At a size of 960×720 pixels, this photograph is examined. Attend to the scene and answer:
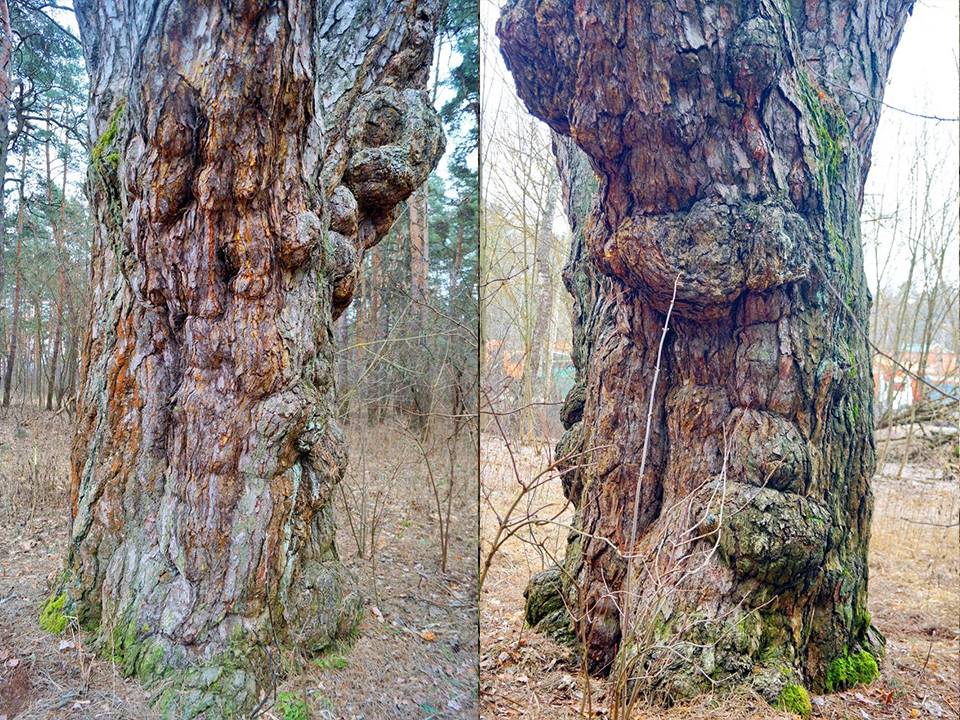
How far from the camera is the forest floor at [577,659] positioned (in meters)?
2.14

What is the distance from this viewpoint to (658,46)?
191 centimetres

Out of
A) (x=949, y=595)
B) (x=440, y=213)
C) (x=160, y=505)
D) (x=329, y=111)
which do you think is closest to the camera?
(x=160, y=505)

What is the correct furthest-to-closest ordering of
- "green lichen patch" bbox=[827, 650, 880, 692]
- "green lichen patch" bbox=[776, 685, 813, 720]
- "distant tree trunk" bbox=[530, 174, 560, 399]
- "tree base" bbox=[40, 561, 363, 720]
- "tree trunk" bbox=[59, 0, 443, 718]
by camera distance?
"distant tree trunk" bbox=[530, 174, 560, 399] < "green lichen patch" bbox=[827, 650, 880, 692] < "green lichen patch" bbox=[776, 685, 813, 720] < "tree base" bbox=[40, 561, 363, 720] < "tree trunk" bbox=[59, 0, 443, 718]

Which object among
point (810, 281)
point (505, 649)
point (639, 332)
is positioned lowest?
point (505, 649)

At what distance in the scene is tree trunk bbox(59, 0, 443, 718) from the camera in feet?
4.95

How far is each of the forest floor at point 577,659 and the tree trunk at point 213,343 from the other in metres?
0.64

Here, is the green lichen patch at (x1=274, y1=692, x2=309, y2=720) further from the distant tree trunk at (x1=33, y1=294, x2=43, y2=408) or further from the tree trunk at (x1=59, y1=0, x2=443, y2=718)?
the distant tree trunk at (x1=33, y1=294, x2=43, y2=408)

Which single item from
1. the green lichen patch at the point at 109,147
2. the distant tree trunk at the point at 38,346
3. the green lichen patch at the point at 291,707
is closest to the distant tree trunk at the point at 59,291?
the distant tree trunk at the point at 38,346

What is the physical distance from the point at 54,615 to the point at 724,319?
249 centimetres

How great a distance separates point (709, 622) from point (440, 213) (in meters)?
1.88

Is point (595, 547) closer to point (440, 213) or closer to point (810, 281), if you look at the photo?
point (810, 281)

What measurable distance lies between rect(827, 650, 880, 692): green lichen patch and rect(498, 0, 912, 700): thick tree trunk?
22 millimetres

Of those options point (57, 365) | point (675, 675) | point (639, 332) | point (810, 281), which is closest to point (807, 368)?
point (810, 281)

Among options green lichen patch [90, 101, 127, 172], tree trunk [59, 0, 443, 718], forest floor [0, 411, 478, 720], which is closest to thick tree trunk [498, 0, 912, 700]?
forest floor [0, 411, 478, 720]
